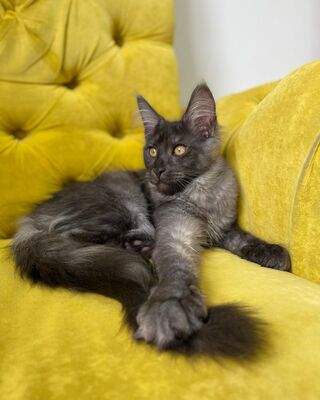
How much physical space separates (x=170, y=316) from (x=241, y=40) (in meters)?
1.53

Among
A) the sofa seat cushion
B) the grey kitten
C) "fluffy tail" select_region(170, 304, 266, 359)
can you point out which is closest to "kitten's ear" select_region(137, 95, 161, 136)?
the grey kitten

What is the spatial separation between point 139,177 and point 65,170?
28 cm

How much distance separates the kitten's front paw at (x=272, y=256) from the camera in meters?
0.96

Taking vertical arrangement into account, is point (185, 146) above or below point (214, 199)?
above

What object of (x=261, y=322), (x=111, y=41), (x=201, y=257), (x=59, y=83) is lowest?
(x=201, y=257)

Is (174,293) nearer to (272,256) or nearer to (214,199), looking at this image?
(272,256)

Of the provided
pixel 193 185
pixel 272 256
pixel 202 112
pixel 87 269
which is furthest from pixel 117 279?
pixel 202 112

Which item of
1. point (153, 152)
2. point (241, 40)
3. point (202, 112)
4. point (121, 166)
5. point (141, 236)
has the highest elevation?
point (241, 40)

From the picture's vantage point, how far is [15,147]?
1.35 m

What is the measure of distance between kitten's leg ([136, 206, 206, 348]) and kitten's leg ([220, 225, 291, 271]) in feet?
0.38

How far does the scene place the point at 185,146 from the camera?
1232 mm

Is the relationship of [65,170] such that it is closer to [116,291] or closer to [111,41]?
[111,41]

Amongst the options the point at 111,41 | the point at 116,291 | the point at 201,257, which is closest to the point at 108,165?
the point at 111,41

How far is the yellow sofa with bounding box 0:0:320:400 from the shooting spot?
57 centimetres
